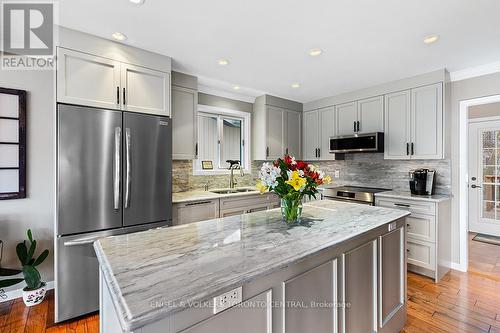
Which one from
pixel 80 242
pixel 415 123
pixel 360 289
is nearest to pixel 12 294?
pixel 80 242

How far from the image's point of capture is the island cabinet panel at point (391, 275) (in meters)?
1.74

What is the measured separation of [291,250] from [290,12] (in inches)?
70.1

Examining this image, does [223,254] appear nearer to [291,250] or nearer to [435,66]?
[291,250]

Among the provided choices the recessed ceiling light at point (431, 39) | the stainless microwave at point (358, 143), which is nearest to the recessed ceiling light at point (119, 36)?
the recessed ceiling light at point (431, 39)

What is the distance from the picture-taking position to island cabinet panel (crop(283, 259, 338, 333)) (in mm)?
1154

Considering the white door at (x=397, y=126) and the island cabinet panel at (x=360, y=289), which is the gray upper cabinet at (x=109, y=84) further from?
the white door at (x=397, y=126)

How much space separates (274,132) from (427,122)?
2228 mm

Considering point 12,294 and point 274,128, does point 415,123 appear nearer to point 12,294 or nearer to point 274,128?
point 274,128

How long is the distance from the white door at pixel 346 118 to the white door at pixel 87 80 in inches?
133

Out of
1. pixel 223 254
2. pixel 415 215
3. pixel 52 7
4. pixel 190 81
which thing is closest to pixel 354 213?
pixel 223 254

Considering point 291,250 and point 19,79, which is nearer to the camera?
point 291,250

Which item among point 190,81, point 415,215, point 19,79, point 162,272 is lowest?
point 415,215

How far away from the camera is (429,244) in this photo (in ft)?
9.61

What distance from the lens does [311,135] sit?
4668mm
